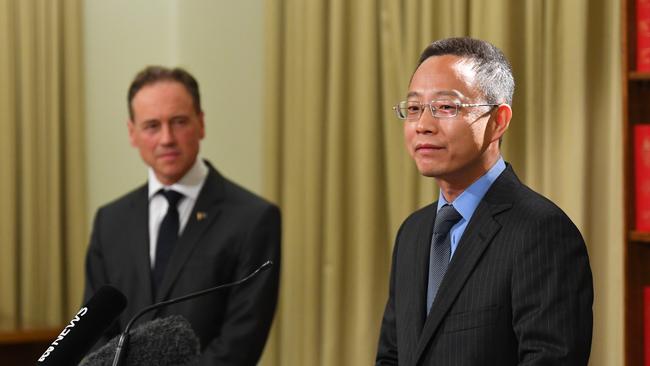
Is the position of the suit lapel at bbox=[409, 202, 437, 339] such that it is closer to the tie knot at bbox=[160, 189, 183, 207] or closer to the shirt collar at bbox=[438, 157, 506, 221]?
the shirt collar at bbox=[438, 157, 506, 221]

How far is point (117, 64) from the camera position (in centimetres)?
491

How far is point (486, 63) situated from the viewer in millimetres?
2078

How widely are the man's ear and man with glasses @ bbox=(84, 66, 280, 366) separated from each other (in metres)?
1.06

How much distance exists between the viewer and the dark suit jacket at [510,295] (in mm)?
1877

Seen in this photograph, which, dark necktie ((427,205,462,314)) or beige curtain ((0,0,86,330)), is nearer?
dark necktie ((427,205,462,314))

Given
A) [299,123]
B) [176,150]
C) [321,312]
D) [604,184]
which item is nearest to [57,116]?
[299,123]

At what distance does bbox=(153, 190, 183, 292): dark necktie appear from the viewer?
10.2 ft

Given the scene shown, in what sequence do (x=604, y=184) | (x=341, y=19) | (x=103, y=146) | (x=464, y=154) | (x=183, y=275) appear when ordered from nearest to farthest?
(x=464, y=154) → (x=183, y=275) → (x=604, y=184) → (x=341, y=19) → (x=103, y=146)

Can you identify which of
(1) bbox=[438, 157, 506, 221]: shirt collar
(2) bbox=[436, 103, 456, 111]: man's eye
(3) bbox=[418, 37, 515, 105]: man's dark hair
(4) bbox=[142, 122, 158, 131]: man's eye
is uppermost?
(3) bbox=[418, 37, 515, 105]: man's dark hair

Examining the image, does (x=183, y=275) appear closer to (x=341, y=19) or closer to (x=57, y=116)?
(x=341, y=19)

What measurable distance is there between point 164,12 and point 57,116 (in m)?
0.72

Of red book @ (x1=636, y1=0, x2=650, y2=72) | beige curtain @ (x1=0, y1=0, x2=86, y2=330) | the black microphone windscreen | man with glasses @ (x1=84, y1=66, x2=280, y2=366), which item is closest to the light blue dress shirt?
the black microphone windscreen

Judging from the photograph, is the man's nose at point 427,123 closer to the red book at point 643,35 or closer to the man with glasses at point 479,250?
the man with glasses at point 479,250

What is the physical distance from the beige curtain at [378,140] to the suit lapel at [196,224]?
952mm
